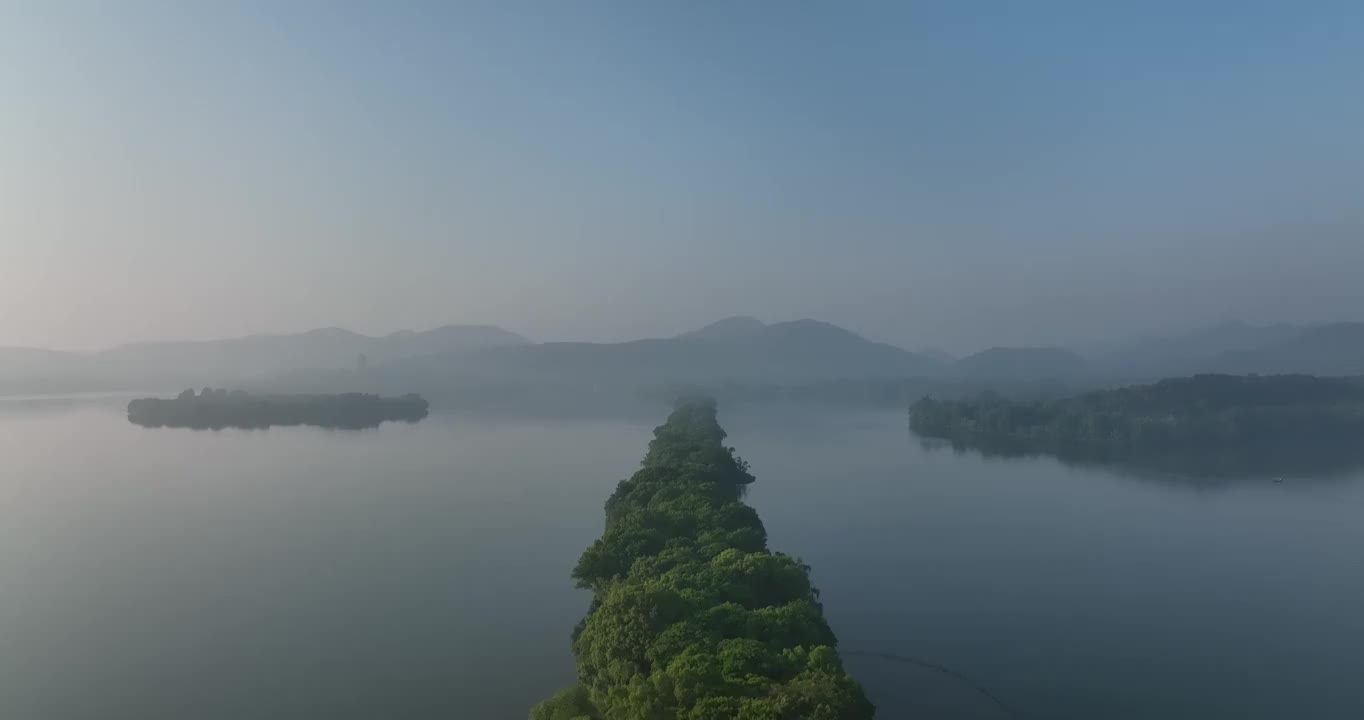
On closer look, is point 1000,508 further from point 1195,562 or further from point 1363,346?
point 1363,346

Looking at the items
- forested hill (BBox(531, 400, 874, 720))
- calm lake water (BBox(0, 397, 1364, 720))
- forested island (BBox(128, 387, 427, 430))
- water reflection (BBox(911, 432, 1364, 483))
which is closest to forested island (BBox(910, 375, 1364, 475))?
water reflection (BBox(911, 432, 1364, 483))

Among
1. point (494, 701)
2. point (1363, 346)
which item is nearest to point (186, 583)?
point (494, 701)

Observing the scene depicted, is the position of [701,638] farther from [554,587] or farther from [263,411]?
[263,411]

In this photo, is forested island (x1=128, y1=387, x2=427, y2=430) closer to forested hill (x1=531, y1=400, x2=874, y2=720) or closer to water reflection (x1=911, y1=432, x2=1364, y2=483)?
water reflection (x1=911, y1=432, x2=1364, y2=483)

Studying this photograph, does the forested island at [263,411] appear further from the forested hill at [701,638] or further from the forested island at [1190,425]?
the forested hill at [701,638]

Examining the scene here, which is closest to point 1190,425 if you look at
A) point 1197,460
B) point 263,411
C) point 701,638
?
point 1197,460

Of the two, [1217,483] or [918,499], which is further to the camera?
[1217,483]
